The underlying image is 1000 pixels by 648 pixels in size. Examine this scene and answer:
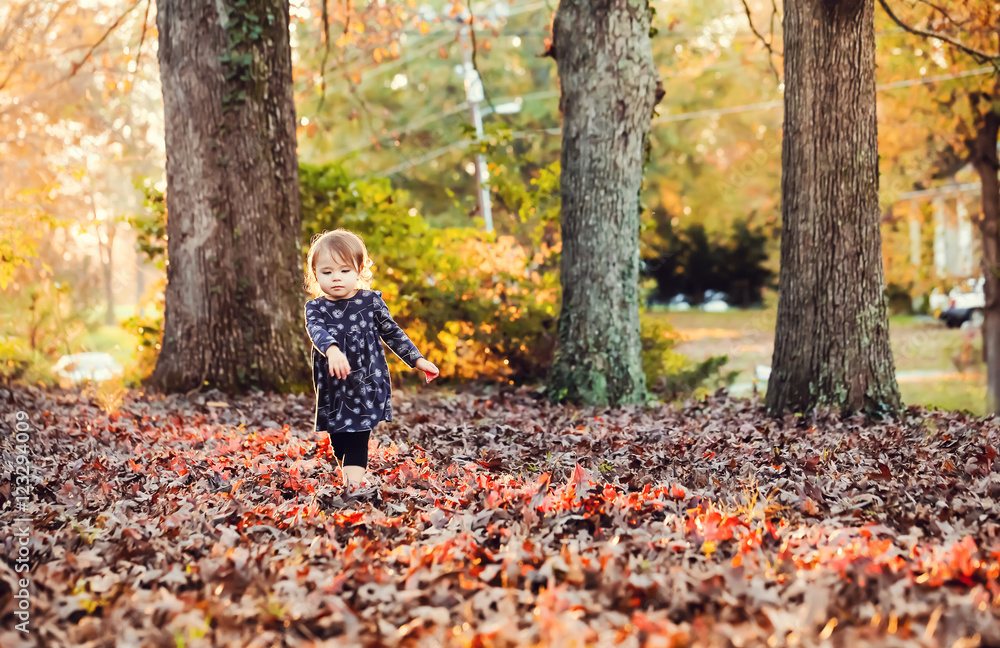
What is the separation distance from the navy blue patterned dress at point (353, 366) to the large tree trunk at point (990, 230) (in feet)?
44.1

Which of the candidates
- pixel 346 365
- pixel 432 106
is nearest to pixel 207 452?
pixel 346 365

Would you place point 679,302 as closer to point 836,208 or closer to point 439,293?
point 439,293

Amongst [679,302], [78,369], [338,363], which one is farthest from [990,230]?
[679,302]

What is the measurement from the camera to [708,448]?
5449 millimetres

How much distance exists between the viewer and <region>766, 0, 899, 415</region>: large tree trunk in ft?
21.7

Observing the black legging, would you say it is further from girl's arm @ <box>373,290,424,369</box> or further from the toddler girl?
girl's arm @ <box>373,290,424,369</box>

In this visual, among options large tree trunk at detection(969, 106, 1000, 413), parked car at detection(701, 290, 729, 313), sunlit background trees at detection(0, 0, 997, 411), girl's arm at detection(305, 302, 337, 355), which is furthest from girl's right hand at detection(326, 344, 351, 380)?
parked car at detection(701, 290, 729, 313)

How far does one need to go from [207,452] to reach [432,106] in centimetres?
2523

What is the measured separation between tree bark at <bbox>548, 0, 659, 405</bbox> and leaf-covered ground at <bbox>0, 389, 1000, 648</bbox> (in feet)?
6.61

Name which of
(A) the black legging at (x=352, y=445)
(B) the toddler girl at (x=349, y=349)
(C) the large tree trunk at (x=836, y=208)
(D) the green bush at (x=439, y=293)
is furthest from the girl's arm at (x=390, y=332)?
(D) the green bush at (x=439, y=293)

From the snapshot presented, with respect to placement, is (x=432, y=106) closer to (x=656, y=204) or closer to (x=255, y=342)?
(x=656, y=204)

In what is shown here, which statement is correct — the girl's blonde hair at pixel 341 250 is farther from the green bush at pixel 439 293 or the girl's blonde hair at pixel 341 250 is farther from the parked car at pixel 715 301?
the parked car at pixel 715 301

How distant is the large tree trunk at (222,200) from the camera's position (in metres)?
7.71

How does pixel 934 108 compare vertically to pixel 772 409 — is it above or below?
above
